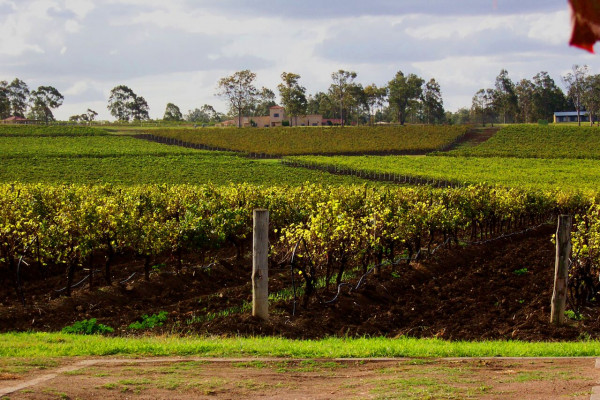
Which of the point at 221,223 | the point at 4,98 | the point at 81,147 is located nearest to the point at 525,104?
the point at 81,147

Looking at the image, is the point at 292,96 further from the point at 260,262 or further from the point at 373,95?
the point at 260,262

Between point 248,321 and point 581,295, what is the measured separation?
729 centimetres

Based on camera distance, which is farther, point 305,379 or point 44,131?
point 44,131

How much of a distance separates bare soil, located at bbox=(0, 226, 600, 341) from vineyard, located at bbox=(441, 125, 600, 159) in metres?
67.5

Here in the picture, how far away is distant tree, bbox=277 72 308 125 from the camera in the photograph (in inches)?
5049

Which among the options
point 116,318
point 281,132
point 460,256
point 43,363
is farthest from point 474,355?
point 281,132

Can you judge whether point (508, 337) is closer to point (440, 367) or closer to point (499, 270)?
point (440, 367)

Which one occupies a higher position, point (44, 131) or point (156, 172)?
point (44, 131)

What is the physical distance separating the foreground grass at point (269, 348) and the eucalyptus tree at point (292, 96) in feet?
394

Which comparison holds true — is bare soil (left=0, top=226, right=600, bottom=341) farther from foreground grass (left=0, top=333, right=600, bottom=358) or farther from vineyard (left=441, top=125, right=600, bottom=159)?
vineyard (left=441, top=125, right=600, bottom=159)

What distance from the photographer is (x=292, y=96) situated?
128750mm

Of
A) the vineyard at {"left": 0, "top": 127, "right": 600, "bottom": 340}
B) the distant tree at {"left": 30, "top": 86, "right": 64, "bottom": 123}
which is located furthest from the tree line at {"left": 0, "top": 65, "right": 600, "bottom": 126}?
the vineyard at {"left": 0, "top": 127, "right": 600, "bottom": 340}

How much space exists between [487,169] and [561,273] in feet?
182

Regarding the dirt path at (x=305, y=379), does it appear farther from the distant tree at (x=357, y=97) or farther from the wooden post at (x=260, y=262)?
the distant tree at (x=357, y=97)
